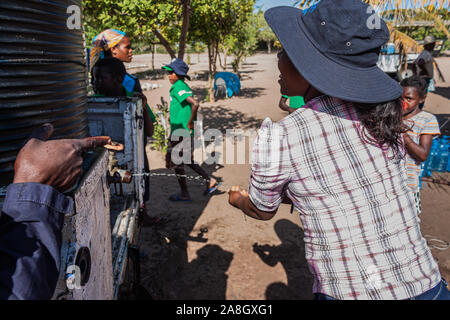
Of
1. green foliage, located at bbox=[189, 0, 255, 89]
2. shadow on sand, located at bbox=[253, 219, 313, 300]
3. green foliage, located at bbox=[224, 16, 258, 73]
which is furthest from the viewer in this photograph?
green foliage, located at bbox=[224, 16, 258, 73]

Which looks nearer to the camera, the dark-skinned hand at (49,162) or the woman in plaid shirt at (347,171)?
the dark-skinned hand at (49,162)

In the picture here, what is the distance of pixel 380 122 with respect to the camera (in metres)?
1.26

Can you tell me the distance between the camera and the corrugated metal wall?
1228 millimetres

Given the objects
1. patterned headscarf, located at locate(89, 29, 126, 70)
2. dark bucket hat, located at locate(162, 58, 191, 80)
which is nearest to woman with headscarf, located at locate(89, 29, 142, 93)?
patterned headscarf, located at locate(89, 29, 126, 70)

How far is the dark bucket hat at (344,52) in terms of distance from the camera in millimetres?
1168

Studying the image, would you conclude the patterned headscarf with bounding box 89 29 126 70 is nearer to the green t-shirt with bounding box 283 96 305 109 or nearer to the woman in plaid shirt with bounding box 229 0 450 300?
the green t-shirt with bounding box 283 96 305 109

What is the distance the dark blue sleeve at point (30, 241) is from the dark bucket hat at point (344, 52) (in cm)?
97

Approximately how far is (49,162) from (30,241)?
0.24 metres

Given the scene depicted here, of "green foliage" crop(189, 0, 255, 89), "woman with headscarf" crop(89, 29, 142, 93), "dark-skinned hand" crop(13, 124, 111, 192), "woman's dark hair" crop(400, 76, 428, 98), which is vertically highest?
"green foliage" crop(189, 0, 255, 89)

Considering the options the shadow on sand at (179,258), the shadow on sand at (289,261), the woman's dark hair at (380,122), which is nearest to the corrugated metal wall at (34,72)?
the woman's dark hair at (380,122)

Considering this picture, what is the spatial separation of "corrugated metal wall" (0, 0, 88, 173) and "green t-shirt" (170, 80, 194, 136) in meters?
2.94

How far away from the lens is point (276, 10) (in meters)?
1.44

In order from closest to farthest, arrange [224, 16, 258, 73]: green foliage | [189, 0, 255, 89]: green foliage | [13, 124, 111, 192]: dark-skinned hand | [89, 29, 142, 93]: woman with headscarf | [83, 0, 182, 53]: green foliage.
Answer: [13, 124, 111, 192]: dark-skinned hand
[89, 29, 142, 93]: woman with headscarf
[83, 0, 182, 53]: green foliage
[189, 0, 255, 89]: green foliage
[224, 16, 258, 73]: green foliage

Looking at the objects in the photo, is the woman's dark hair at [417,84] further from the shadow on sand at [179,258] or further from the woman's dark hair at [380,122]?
the shadow on sand at [179,258]
